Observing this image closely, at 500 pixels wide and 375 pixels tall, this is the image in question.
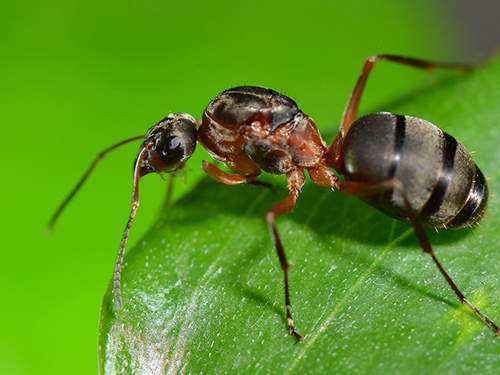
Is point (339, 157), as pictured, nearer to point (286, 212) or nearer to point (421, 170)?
point (286, 212)

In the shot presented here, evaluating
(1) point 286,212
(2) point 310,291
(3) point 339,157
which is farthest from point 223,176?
(2) point 310,291

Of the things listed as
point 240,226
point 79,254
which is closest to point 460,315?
point 240,226

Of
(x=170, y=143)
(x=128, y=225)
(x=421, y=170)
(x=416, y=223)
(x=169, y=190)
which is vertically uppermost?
(x=421, y=170)

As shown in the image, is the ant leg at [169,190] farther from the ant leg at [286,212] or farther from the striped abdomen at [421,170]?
the striped abdomen at [421,170]

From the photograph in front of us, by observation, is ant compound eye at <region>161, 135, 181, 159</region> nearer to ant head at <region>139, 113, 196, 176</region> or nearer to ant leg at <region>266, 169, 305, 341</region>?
ant head at <region>139, 113, 196, 176</region>

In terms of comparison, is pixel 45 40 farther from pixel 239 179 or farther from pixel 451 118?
pixel 451 118

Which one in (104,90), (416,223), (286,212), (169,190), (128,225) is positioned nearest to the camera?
(416,223)
